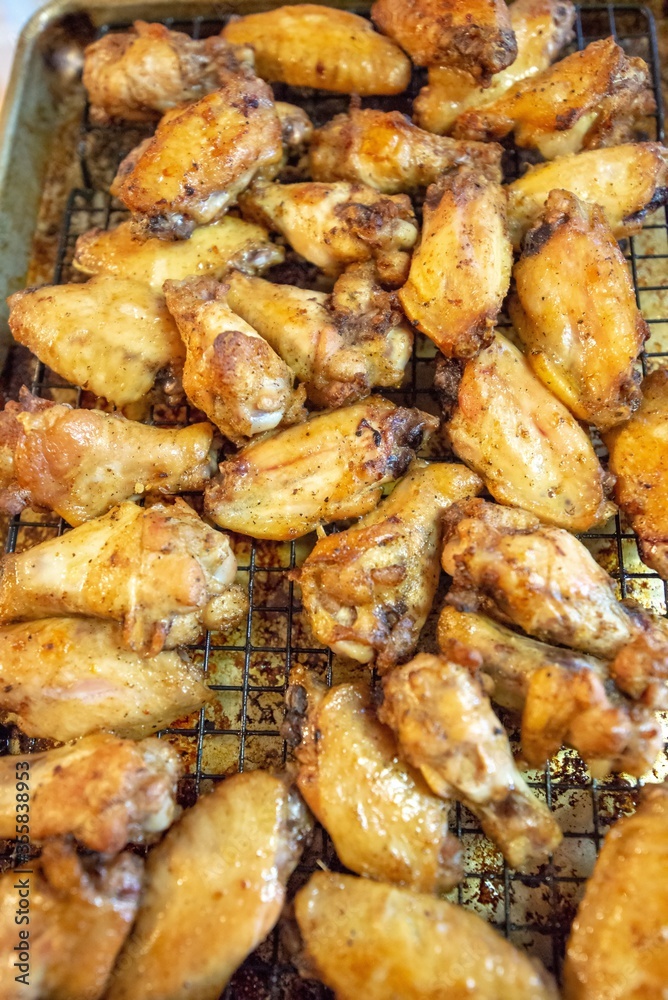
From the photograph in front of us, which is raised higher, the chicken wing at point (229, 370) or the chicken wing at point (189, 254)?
the chicken wing at point (189, 254)

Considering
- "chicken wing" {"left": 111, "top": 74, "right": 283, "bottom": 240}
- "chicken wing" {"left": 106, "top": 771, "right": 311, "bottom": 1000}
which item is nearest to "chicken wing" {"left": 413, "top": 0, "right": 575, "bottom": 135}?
"chicken wing" {"left": 111, "top": 74, "right": 283, "bottom": 240}

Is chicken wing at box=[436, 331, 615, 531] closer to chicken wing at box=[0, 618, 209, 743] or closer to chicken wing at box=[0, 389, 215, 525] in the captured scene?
chicken wing at box=[0, 389, 215, 525]

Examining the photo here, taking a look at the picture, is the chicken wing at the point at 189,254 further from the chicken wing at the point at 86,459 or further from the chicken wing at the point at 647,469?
the chicken wing at the point at 647,469

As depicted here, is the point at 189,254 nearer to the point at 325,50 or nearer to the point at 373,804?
the point at 325,50

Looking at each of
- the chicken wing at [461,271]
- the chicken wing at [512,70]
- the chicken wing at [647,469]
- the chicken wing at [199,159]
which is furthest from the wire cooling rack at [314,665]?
the chicken wing at [199,159]

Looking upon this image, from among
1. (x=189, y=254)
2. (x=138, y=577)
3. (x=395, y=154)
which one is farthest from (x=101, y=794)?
(x=395, y=154)

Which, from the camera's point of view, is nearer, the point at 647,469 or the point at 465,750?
the point at 465,750
